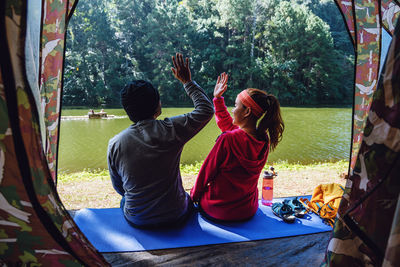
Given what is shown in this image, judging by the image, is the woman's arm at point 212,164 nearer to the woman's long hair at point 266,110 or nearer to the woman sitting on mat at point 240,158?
the woman sitting on mat at point 240,158

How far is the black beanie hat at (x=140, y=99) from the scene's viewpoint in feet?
4.45

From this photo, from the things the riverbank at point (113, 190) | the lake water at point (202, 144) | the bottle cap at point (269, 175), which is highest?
the bottle cap at point (269, 175)

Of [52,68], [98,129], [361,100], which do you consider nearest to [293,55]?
[98,129]

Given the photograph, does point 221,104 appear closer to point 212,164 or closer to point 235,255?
point 212,164

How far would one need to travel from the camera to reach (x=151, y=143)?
140cm

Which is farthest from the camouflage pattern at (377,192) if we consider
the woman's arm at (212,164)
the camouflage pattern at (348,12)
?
the camouflage pattern at (348,12)

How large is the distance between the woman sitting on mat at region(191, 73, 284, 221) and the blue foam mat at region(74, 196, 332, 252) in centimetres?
10

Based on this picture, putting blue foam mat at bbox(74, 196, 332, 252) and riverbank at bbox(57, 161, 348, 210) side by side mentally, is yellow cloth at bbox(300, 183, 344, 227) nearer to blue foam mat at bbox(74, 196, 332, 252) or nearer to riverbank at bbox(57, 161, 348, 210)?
blue foam mat at bbox(74, 196, 332, 252)

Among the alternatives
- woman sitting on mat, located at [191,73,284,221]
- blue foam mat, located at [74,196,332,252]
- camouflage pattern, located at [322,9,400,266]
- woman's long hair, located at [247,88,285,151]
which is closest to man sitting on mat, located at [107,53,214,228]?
blue foam mat, located at [74,196,332,252]

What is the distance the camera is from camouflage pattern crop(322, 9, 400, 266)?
663 mm

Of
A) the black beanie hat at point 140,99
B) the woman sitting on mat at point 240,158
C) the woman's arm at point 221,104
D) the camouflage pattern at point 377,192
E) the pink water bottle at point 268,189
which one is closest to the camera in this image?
the camouflage pattern at point 377,192

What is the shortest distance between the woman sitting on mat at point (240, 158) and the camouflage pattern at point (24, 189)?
1.00 meters

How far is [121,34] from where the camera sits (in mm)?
22250

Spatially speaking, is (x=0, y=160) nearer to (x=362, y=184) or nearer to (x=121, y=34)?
(x=362, y=184)
